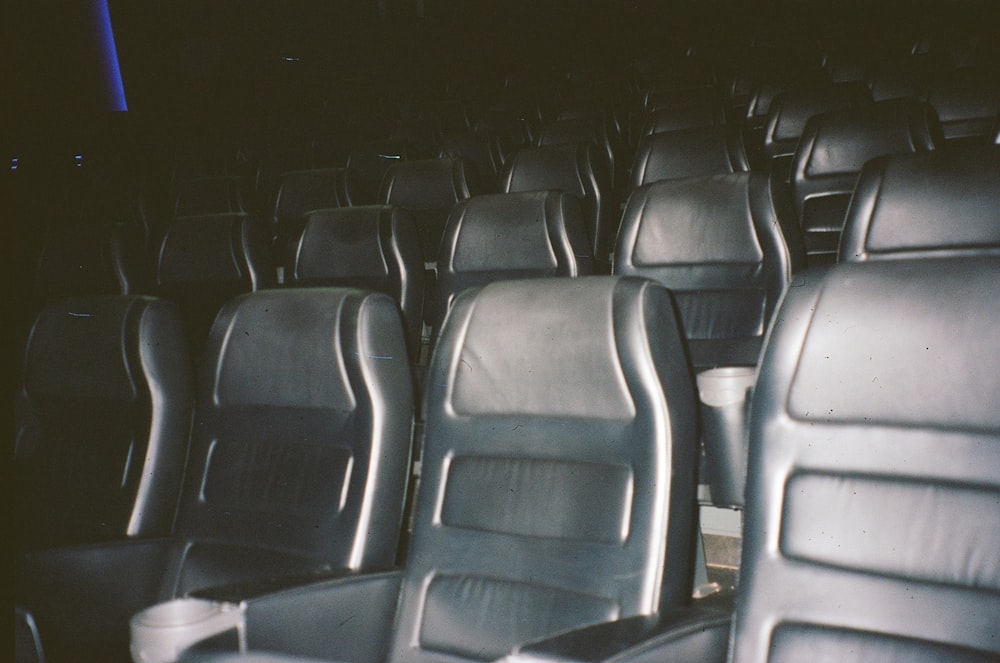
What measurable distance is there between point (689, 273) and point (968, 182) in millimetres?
696

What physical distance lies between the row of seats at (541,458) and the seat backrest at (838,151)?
3.82 feet

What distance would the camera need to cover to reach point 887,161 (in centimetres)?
183

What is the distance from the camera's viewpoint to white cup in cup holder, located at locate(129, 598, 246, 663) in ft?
3.64

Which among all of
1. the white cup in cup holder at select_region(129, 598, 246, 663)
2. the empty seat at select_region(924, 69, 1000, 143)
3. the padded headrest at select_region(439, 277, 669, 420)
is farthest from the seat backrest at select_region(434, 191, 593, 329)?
the empty seat at select_region(924, 69, 1000, 143)

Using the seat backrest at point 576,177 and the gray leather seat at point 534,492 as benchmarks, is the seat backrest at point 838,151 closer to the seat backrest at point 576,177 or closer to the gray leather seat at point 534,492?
the seat backrest at point 576,177

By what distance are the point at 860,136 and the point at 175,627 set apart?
2.75 metres

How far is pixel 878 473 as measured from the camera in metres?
1.03

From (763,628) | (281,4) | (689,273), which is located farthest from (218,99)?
(763,628)

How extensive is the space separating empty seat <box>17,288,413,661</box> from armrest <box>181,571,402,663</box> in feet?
0.25

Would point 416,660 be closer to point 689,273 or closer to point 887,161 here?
point 689,273

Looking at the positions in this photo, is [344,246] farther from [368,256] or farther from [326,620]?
[326,620]

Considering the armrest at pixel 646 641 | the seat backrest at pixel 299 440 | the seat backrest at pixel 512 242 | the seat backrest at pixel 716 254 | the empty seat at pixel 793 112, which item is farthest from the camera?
the empty seat at pixel 793 112

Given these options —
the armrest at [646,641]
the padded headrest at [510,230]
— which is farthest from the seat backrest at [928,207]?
the armrest at [646,641]

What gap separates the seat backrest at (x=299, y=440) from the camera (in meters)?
1.45
